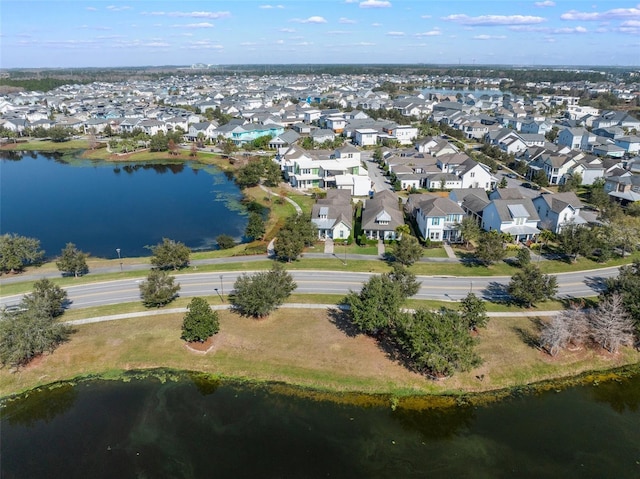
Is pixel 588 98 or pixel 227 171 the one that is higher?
pixel 588 98

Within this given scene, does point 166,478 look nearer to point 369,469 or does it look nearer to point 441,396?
point 369,469

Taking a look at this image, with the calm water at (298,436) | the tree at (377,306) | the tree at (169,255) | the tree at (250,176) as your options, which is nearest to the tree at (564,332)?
the calm water at (298,436)

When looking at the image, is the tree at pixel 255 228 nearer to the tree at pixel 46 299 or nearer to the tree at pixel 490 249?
the tree at pixel 46 299

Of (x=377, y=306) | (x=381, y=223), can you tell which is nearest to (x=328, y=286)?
(x=377, y=306)

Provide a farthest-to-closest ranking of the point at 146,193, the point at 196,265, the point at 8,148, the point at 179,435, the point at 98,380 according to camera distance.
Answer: the point at 8,148 → the point at 146,193 → the point at 196,265 → the point at 98,380 → the point at 179,435

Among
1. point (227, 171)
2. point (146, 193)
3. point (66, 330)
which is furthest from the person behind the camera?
point (227, 171)

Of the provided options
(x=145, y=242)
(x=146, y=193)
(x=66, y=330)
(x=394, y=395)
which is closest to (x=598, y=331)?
(x=394, y=395)
